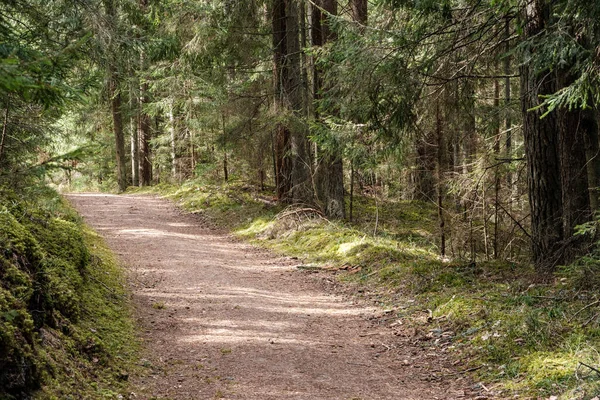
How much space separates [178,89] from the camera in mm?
20672

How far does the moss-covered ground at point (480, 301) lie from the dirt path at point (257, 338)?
18.3 inches

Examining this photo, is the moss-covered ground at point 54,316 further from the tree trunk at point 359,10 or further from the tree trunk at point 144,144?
the tree trunk at point 144,144

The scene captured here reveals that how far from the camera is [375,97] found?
28.0ft

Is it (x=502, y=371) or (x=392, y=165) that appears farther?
(x=392, y=165)

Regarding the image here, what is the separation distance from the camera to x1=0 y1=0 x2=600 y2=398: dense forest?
6.08 meters

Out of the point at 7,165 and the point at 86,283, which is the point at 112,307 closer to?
the point at 86,283

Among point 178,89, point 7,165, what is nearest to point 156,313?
point 7,165

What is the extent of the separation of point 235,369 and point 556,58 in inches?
199

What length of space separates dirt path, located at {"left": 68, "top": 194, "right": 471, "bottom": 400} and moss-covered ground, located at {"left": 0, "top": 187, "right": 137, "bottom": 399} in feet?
1.23

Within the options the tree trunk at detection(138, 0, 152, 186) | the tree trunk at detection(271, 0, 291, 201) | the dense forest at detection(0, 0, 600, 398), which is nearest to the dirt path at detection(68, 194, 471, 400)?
the dense forest at detection(0, 0, 600, 398)

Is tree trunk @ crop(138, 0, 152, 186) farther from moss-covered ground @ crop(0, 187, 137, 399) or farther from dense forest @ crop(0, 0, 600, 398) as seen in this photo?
moss-covered ground @ crop(0, 187, 137, 399)

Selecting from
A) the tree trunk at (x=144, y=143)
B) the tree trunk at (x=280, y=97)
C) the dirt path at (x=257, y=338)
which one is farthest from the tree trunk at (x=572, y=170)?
the tree trunk at (x=144, y=143)

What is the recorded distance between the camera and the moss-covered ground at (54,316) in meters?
4.07

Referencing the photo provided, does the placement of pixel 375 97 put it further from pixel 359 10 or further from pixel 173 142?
pixel 173 142
